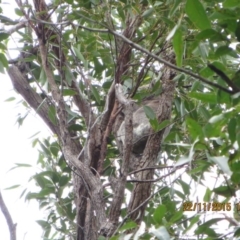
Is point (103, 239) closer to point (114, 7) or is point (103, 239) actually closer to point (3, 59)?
point (3, 59)

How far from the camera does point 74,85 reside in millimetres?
1596

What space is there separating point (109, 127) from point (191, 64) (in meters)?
0.30

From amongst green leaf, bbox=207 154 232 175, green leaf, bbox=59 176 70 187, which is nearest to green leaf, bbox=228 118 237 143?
green leaf, bbox=207 154 232 175

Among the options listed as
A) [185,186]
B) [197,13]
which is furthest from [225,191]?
[185,186]

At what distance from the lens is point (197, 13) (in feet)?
2.36

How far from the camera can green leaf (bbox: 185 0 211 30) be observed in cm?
71

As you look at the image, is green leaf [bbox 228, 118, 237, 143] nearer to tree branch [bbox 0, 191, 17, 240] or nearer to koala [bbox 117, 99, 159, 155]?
tree branch [bbox 0, 191, 17, 240]

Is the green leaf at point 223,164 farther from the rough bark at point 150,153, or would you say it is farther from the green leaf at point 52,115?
the green leaf at point 52,115

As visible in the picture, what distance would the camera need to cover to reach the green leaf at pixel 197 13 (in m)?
0.71

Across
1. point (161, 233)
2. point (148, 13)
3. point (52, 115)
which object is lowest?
point (161, 233)

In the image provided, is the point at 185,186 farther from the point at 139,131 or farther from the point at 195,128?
the point at 195,128
